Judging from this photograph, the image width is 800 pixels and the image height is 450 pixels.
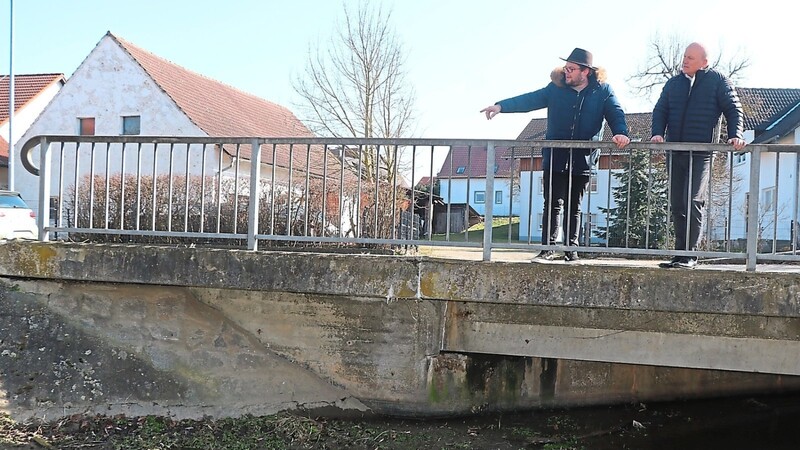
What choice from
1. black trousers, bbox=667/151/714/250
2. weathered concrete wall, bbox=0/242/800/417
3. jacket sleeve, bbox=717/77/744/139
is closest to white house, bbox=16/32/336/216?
weathered concrete wall, bbox=0/242/800/417

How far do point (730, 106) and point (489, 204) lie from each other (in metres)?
1.96

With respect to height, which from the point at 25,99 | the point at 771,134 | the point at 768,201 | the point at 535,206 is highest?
the point at 25,99

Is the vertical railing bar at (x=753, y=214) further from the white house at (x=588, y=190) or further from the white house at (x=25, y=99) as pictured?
the white house at (x=25, y=99)

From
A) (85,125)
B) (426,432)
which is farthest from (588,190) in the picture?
(85,125)

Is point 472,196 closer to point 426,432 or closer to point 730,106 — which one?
point 730,106

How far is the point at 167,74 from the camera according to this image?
23.8 m

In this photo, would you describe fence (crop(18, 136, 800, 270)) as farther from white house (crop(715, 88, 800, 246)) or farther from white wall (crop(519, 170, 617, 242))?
white house (crop(715, 88, 800, 246))

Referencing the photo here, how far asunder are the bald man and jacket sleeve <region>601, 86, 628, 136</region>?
26 centimetres

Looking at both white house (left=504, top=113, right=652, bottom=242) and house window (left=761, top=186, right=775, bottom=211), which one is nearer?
white house (left=504, top=113, right=652, bottom=242)

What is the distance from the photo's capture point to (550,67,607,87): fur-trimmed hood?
→ 544 cm

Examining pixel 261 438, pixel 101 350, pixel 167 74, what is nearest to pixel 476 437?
pixel 261 438

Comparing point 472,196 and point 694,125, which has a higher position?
point 472,196

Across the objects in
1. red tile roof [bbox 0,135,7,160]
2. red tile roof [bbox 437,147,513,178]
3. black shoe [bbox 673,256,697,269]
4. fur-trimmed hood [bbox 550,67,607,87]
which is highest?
red tile roof [bbox 0,135,7,160]

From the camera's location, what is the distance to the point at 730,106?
4.92 m
